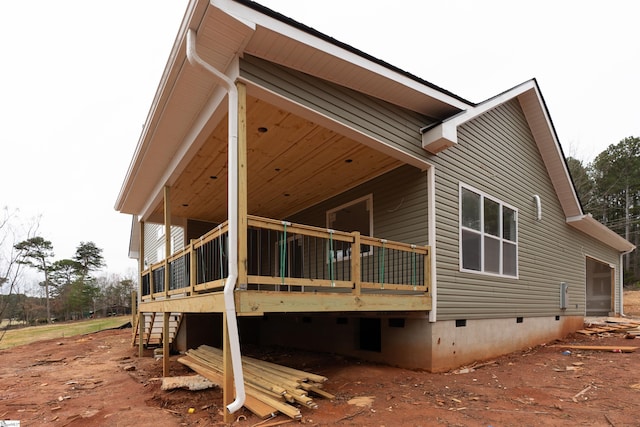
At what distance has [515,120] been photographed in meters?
9.96

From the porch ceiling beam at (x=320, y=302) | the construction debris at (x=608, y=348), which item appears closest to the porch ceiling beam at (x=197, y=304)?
the porch ceiling beam at (x=320, y=302)

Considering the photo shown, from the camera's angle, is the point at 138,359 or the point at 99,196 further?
the point at 99,196

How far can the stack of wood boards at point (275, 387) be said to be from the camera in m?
4.50

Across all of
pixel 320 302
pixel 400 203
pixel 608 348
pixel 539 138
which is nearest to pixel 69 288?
pixel 400 203

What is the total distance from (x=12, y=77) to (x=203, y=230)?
11.4 meters

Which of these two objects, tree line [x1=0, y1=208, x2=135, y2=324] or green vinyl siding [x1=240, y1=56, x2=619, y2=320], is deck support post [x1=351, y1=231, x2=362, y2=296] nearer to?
green vinyl siding [x1=240, y1=56, x2=619, y2=320]

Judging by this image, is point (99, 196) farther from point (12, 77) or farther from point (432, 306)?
point (432, 306)

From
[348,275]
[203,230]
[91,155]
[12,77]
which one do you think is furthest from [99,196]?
[348,275]

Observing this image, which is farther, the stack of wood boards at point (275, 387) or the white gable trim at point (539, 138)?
the white gable trim at point (539, 138)

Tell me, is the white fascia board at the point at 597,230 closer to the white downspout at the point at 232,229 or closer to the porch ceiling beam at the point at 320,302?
the porch ceiling beam at the point at 320,302

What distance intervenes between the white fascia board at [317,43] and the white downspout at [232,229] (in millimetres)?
591

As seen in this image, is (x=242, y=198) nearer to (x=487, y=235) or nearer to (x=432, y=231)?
(x=432, y=231)

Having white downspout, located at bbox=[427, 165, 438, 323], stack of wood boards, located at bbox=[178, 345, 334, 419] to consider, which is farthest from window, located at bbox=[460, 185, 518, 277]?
stack of wood boards, located at bbox=[178, 345, 334, 419]

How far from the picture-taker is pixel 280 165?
785 cm
